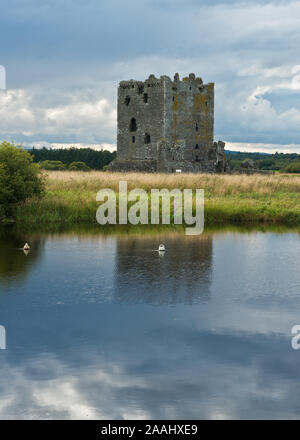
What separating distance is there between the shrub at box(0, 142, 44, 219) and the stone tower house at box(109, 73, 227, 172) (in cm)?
1974

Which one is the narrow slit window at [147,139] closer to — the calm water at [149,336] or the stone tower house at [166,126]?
the stone tower house at [166,126]

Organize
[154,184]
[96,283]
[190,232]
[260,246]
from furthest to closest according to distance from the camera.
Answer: [154,184]
[190,232]
[260,246]
[96,283]

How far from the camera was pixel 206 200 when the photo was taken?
78.9 feet

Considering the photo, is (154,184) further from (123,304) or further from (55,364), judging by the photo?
(55,364)

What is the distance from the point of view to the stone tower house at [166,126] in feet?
142

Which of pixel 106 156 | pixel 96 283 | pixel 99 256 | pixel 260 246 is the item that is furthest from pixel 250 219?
pixel 106 156

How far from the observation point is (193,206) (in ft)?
75.8

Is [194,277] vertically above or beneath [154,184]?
beneath

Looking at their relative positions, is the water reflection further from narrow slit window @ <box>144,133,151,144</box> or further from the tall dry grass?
narrow slit window @ <box>144,133,151,144</box>

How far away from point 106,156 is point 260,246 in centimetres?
8153

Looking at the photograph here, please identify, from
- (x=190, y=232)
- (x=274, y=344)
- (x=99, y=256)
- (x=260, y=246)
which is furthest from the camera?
(x=190, y=232)

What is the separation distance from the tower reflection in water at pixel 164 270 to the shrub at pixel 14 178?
5.88 metres

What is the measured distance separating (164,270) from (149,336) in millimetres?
4723

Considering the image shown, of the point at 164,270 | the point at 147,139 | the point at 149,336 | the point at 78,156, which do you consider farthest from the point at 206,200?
the point at 78,156
